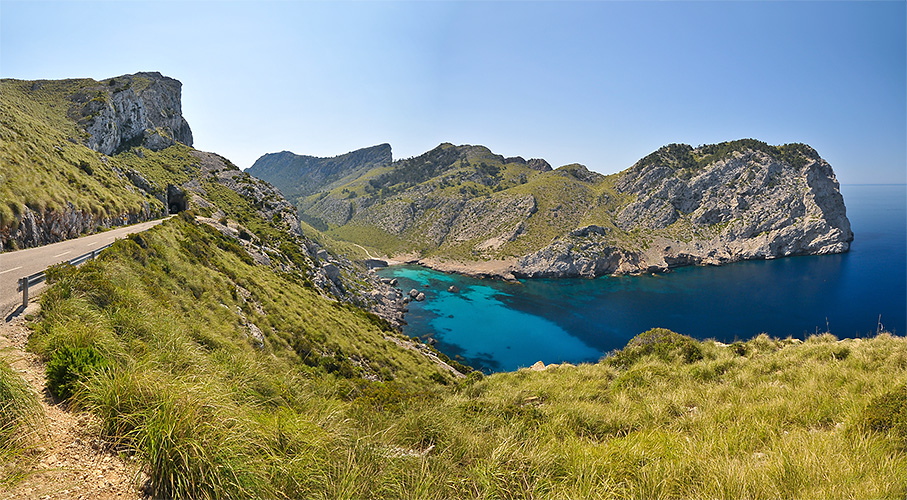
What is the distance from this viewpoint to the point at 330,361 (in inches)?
886

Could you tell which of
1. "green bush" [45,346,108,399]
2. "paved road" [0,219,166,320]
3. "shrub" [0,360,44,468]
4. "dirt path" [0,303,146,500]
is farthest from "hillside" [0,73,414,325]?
"dirt path" [0,303,146,500]

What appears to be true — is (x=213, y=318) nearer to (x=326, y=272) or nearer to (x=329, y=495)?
(x=329, y=495)

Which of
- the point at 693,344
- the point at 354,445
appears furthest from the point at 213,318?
the point at 693,344

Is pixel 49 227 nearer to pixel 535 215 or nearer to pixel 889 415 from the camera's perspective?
pixel 889 415

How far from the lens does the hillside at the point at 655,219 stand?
11862cm

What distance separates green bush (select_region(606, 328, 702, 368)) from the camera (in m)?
14.8

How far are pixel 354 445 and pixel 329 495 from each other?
106cm

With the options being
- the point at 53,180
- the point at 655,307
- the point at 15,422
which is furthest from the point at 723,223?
the point at 53,180

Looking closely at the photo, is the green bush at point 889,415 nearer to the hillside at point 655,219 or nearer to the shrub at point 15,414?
the shrub at point 15,414

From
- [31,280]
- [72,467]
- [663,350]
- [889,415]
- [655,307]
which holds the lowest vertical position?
[655,307]

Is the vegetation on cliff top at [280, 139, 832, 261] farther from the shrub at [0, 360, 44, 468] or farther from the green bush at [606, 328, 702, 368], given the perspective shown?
the shrub at [0, 360, 44, 468]

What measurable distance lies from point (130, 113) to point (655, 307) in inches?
5316

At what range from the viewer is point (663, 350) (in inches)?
618

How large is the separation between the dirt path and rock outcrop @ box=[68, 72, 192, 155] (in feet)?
261
